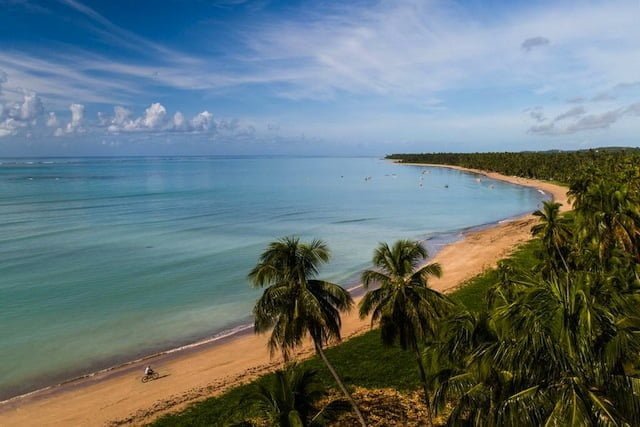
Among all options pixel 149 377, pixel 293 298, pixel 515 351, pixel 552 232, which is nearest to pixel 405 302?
pixel 293 298

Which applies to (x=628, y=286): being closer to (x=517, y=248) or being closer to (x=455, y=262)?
(x=455, y=262)

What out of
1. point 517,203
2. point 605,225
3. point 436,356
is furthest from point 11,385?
point 517,203

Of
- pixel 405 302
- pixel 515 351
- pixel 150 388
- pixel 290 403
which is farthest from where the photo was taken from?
pixel 150 388

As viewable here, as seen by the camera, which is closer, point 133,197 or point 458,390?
point 458,390

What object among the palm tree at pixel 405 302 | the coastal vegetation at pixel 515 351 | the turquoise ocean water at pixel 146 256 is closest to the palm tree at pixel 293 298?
the palm tree at pixel 405 302

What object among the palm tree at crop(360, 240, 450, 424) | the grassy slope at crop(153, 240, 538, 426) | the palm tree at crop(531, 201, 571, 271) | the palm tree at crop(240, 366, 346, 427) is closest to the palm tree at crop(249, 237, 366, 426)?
the palm tree at crop(360, 240, 450, 424)

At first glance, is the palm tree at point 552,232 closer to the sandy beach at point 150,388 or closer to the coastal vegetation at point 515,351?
the coastal vegetation at point 515,351

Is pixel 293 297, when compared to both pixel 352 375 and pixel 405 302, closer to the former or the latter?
pixel 405 302
